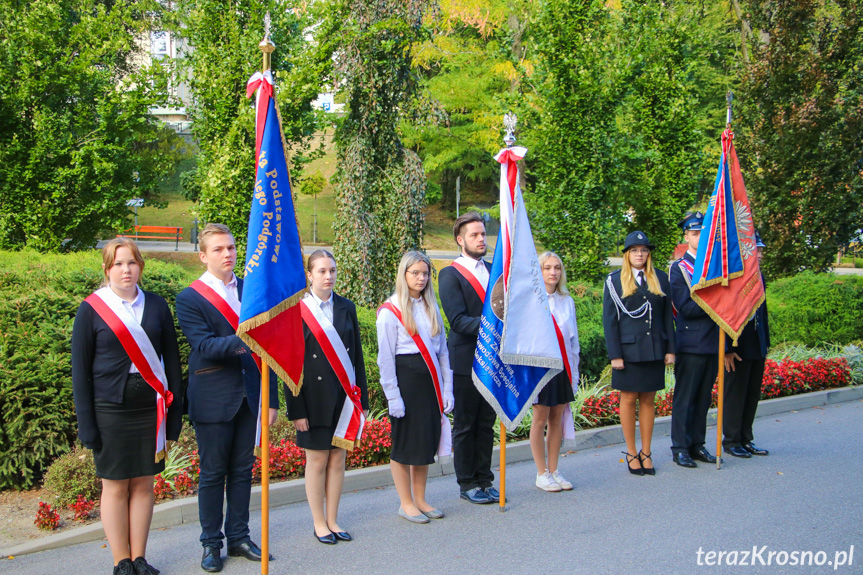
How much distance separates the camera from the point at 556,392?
20.3 feet

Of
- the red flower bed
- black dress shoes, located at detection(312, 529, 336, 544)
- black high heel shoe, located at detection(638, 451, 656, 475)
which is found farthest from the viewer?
the red flower bed

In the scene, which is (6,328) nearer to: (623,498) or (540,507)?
(540,507)

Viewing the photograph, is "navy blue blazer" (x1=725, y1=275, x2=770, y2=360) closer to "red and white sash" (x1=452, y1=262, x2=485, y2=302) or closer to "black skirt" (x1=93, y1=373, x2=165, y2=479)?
"red and white sash" (x1=452, y1=262, x2=485, y2=302)

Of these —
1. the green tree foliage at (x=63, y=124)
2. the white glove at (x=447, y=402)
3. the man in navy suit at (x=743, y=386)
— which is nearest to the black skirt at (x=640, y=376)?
the man in navy suit at (x=743, y=386)

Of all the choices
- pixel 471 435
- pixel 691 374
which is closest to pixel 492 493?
pixel 471 435

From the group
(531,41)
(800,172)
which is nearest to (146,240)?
(531,41)

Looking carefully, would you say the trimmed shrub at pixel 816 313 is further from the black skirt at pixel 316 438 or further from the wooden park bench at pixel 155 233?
the wooden park bench at pixel 155 233

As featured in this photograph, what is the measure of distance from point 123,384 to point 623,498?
3963 mm

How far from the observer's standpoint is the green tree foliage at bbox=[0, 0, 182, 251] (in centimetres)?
1060

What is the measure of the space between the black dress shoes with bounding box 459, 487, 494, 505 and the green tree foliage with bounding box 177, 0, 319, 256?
17.6 ft

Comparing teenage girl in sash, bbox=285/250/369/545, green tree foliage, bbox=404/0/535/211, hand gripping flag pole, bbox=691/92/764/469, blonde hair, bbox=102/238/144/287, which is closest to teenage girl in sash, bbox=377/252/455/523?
teenage girl in sash, bbox=285/250/369/545

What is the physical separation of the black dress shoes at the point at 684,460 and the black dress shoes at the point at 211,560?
14.4ft

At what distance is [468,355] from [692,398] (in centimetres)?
246

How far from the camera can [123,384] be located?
168 inches
